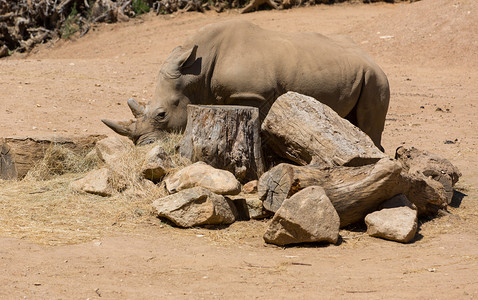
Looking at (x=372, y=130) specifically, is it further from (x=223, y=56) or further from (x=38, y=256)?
(x=38, y=256)

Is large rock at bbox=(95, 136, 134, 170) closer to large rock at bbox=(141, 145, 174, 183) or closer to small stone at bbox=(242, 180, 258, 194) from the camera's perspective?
large rock at bbox=(141, 145, 174, 183)

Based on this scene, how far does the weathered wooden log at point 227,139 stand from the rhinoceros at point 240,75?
76 cm

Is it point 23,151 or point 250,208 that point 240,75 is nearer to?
point 250,208

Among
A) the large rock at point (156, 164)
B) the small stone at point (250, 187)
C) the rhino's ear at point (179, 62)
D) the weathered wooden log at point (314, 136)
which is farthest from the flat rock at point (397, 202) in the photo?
the rhino's ear at point (179, 62)

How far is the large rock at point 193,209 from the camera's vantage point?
5.14 metres

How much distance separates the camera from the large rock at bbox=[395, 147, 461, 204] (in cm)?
620

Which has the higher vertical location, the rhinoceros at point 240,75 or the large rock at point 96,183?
the rhinoceros at point 240,75

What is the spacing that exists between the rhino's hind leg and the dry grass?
221cm

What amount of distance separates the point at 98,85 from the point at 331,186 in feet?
24.8

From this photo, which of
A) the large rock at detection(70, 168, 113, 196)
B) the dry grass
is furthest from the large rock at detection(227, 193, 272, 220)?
the large rock at detection(70, 168, 113, 196)

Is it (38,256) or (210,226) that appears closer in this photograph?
(38,256)

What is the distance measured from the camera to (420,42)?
1497 centimetres

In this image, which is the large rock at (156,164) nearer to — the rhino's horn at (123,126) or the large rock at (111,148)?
the large rock at (111,148)

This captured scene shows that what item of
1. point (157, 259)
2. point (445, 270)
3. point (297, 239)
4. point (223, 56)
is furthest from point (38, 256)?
point (223, 56)
